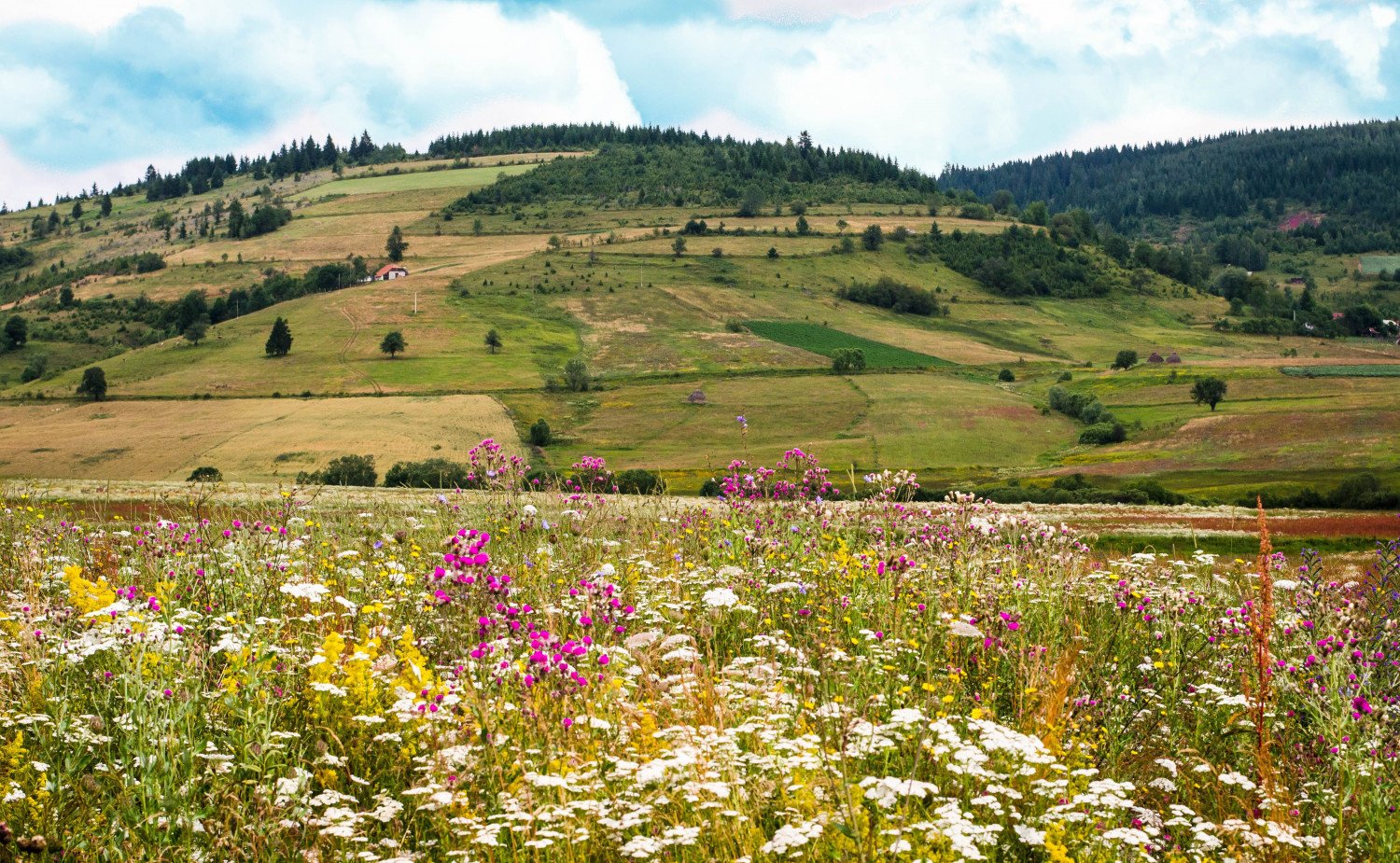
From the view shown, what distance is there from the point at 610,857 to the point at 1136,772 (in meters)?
4.24

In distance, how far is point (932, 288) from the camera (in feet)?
616

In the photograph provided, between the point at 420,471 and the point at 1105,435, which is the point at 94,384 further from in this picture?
the point at 1105,435

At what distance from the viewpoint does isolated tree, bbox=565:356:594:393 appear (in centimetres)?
12062

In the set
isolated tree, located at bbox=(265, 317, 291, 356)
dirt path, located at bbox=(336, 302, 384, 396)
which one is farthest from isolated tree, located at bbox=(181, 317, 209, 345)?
dirt path, located at bbox=(336, 302, 384, 396)

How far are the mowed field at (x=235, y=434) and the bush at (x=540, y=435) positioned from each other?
81.7 inches

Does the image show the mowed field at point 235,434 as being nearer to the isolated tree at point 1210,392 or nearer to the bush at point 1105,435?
the bush at point 1105,435

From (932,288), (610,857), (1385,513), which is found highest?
(932,288)

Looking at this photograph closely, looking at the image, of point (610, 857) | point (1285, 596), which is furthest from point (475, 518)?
point (1285, 596)

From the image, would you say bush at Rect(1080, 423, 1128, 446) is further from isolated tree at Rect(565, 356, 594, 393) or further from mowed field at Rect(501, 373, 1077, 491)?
isolated tree at Rect(565, 356, 594, 393)

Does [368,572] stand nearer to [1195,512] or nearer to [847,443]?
[1195,512]

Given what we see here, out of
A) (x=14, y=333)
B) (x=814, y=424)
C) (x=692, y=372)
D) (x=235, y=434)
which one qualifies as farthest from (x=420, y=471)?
(x=14, y=333)

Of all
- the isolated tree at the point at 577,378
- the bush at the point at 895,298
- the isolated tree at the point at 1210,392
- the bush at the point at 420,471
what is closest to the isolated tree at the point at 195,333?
the isolated tree at the point at 577,378

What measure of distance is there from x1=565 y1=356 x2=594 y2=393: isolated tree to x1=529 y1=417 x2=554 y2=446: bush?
72.3ft

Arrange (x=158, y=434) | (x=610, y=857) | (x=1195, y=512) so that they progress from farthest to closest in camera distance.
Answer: (x=158, y=434) < (x=1195, y=512) < (x=610, y=857)
